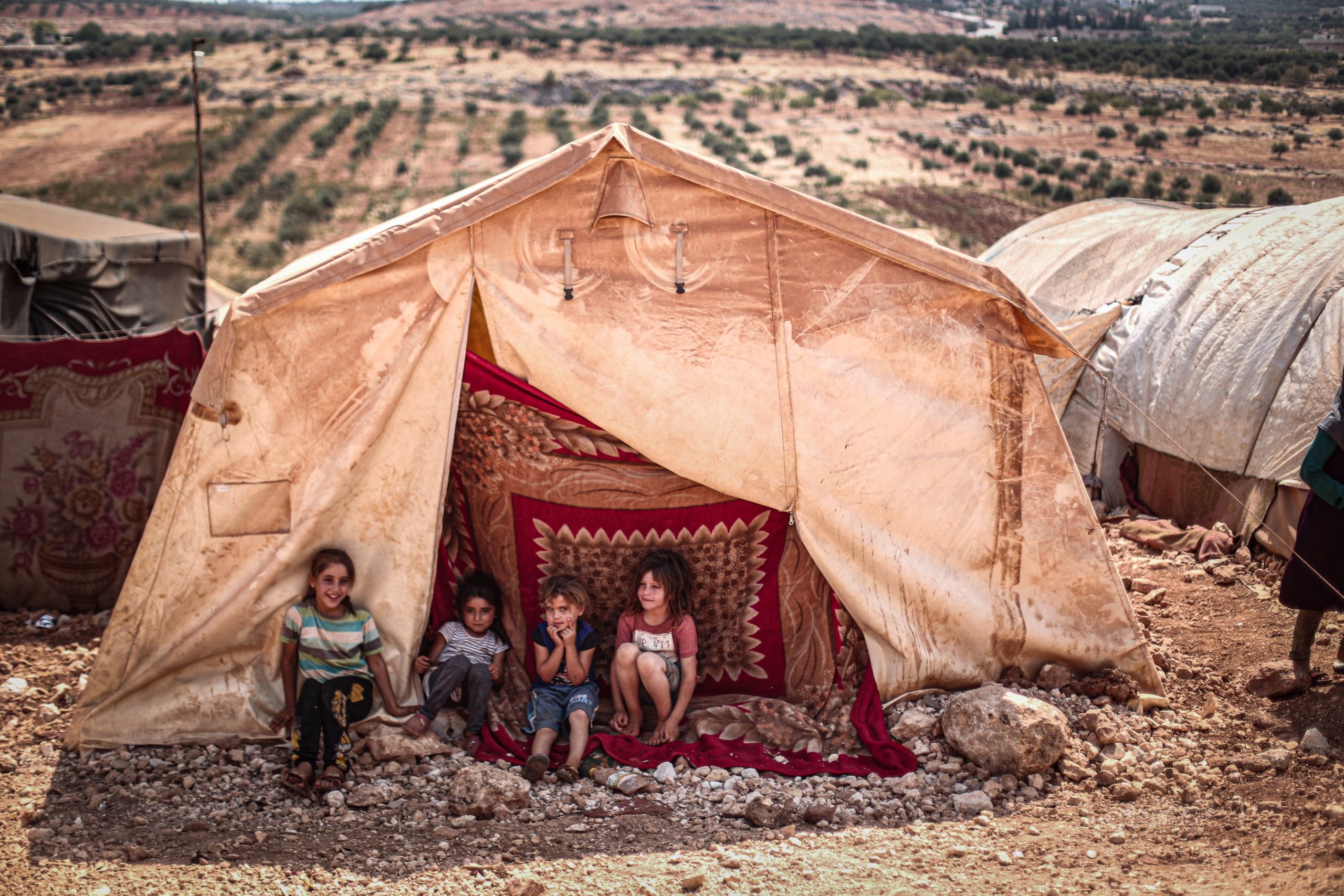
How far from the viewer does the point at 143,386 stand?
507 centimetres

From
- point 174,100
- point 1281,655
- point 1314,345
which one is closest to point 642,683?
point 1281,655

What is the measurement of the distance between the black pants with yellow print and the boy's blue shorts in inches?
25.7

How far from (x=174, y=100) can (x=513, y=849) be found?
3709cm

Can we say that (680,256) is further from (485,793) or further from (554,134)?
(554,134)

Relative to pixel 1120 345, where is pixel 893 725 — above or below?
below

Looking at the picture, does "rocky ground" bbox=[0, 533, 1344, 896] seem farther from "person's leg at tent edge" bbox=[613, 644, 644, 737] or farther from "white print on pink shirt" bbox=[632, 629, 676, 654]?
"white print on pink shirt" bbox=[632, 629, 676, 654]

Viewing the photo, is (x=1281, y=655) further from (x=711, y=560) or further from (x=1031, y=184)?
(x=1031, y=184)

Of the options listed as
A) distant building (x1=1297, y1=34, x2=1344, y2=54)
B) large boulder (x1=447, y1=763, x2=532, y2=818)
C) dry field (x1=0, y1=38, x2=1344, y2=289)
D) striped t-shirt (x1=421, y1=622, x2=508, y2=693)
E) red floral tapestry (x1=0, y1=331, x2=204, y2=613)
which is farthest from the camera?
dry field (x1=0, y1=38, x2=1344, y2=289)

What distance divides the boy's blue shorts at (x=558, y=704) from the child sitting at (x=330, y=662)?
1.61 feet

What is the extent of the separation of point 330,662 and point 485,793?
82 centimetres

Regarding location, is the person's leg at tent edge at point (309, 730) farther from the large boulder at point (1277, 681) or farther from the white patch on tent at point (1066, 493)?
the large boulder at point (1277, 681)

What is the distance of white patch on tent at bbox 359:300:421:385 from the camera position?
3.78m

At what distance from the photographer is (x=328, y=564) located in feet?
12.5

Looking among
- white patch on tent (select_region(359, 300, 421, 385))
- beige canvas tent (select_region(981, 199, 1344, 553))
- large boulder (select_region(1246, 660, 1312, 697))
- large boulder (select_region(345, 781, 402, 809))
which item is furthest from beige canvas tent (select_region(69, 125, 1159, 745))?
beige canvas tent (select_region(981, 199, 1344, 553))
